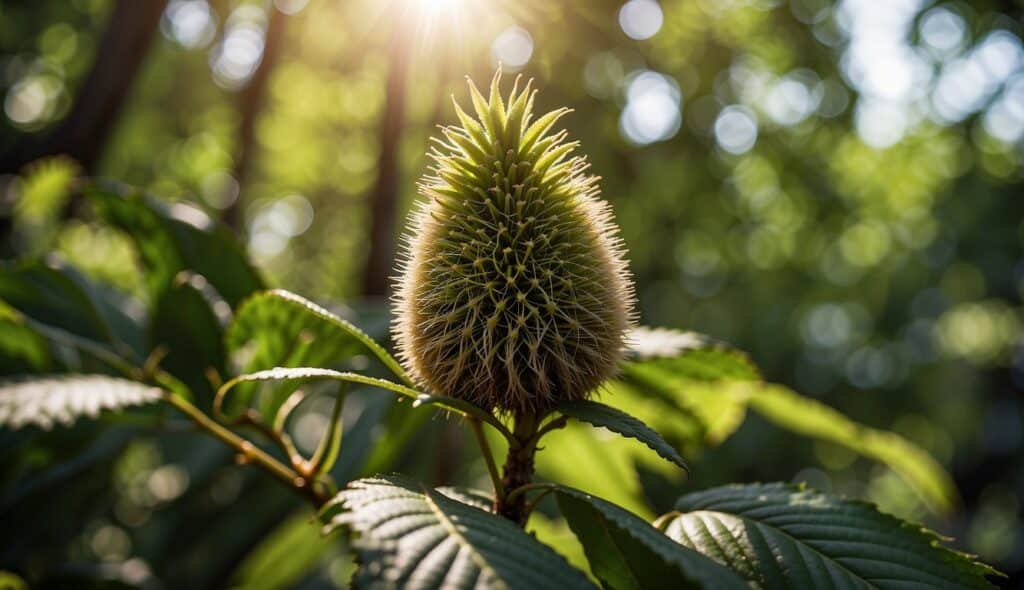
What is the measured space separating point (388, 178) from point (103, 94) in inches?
65.6

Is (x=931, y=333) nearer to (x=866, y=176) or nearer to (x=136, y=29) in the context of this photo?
(x=866, y=176)

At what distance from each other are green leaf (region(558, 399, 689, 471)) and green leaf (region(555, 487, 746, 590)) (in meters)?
0.10

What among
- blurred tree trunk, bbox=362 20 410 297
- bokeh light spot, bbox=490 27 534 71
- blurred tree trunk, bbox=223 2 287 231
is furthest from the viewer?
bokeh light spot, bbox=490 27 534 71

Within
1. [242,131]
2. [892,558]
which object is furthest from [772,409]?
[242,131]

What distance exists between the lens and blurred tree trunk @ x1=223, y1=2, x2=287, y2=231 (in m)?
5.07

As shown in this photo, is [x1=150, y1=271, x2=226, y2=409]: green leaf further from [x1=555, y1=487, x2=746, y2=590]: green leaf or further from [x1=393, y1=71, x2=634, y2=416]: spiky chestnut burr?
[x1=555, y1=487, x2=746, y2=590]: green leaf

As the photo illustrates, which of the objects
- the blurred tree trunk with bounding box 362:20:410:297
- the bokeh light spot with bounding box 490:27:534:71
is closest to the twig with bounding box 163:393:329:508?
the blurred tree trunk with bounding box 362:20:410:297

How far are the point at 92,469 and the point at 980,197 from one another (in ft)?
46.0

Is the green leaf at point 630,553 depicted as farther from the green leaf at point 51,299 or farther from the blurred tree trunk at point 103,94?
the blurred tree trunk at point 103,94

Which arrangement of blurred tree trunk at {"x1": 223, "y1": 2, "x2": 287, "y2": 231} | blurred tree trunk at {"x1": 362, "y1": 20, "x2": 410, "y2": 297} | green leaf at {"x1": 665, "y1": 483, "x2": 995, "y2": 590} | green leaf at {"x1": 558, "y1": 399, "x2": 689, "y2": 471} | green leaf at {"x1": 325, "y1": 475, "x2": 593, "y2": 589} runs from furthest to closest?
blurred tree trunk at {"x1": 223, "y1": 2, "x2": 287, "y2": 231}, blurred tree trunk at {"x1": 362, "y1": 20, "x2": 410, "y2": 297}, green leaf at {"x1": 665, "y1": 483, "x2": 995, "y2": 590}, green leaf at {"x1": 558, "y1": 399, "x2": 689, "y2": 471}, green leaf at {"x1": 325, "y1": 475, "x2": 593, "y2": 589}

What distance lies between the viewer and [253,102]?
511 centimetres

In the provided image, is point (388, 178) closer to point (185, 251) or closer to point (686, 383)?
point (185, 251)

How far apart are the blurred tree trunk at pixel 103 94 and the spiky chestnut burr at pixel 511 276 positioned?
138 inches

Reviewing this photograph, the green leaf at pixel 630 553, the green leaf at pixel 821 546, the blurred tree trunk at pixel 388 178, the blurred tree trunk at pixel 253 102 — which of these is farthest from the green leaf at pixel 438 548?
the blurred tree trunk at pixel 253 102
